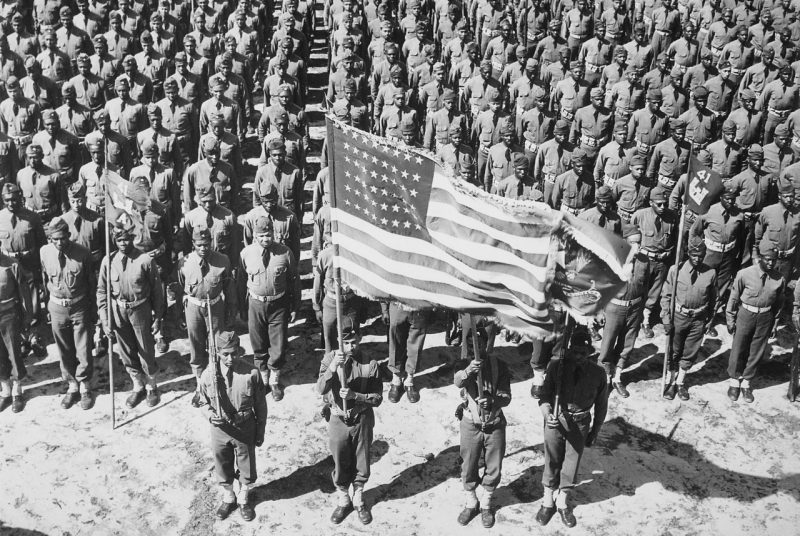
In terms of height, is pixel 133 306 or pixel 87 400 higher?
pixel 133 306

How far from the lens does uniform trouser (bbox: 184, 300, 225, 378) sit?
39.1ft

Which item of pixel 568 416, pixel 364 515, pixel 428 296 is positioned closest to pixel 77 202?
pixel 364 515

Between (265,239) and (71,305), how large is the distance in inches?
106

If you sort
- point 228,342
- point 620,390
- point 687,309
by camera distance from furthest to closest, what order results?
point 620,390 → point 687,309 → point 228,342

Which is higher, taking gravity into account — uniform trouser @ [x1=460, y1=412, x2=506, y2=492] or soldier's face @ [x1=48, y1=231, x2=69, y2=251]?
soldier's face @ [x1=48, y1=231, x2=69, y2=251]

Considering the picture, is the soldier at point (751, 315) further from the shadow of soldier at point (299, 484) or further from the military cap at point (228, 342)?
the military cap at point (228, 342)

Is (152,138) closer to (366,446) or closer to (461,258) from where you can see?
(366,446)

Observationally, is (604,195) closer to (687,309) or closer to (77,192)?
(687,309)

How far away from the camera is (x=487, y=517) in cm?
1020

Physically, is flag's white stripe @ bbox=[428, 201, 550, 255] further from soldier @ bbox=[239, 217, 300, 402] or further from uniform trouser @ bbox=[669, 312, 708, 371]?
uniform trouser @ bbox=[669, 312, 708, 371]

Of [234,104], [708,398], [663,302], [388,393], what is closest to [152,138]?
[234,104]

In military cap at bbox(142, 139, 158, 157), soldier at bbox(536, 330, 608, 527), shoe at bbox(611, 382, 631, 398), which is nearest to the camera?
soldier at bbox(536, 330, 608, 527)

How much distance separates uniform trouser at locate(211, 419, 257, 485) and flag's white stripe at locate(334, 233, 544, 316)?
2.83m

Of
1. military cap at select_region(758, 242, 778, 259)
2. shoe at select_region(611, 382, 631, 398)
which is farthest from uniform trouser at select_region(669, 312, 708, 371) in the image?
military cap at select_region(758, 242, 778, 259)
